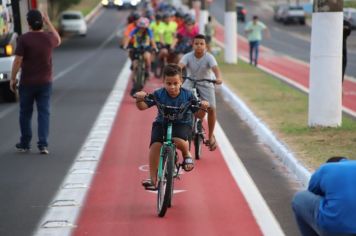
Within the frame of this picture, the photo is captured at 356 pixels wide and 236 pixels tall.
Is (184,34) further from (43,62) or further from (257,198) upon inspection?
(257,198)

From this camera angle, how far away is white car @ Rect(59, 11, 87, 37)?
60.8m

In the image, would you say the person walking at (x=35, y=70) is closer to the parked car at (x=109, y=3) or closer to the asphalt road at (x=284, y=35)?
the asphalt road at (x=284, y=35)

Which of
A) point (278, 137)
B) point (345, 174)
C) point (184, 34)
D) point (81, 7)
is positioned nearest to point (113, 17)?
point (81, 7)

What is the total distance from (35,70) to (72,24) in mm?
49204

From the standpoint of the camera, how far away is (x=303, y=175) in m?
10.3

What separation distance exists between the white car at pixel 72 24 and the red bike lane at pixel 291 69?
14.4 meters

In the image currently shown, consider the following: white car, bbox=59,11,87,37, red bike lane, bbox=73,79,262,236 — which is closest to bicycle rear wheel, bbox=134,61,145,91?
red bike lane, bbox=73,79,262,236

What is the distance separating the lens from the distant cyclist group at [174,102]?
28.6 feet

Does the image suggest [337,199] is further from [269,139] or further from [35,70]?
[269,139]

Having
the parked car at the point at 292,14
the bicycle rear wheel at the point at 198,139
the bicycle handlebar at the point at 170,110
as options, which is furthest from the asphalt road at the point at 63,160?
the parked car at the point at 292,14

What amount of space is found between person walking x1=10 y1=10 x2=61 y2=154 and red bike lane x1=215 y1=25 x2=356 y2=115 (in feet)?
23.4

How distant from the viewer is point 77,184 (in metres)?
10.3

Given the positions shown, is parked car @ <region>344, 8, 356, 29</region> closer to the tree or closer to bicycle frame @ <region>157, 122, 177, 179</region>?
the tree

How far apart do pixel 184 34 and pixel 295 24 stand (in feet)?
184
